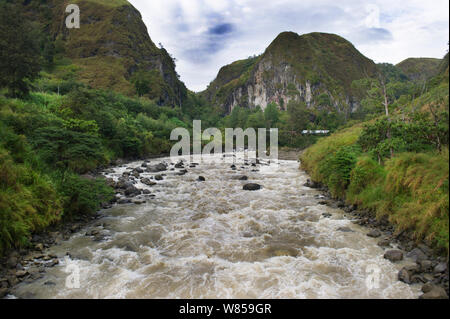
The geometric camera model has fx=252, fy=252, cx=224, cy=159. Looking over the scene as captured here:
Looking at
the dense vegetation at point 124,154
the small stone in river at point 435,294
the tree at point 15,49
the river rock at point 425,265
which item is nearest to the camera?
the small stone in river at point 435,294

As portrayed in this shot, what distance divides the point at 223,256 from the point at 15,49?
3004cm

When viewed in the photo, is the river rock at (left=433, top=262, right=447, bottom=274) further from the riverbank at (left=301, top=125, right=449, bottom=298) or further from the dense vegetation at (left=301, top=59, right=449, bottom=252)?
the dense vegetation at (left=301, top=59, right=449, bottom=252)

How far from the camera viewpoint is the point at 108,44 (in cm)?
9838

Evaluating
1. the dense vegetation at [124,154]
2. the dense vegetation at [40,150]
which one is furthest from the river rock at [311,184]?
the dense vegetation at [40,150]

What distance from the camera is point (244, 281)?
751cm

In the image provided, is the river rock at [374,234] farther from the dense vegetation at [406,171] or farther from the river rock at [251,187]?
the river rock at [251,187]

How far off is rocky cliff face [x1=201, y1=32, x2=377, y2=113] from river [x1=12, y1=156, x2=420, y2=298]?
118 meters

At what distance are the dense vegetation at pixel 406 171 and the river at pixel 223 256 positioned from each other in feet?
4.65

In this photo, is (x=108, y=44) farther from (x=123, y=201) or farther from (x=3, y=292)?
(x=3, y=292)

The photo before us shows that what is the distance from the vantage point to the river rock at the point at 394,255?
8.29 metres

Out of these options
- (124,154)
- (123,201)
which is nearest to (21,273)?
(123,201)

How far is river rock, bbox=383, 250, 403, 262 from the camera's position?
8.29 meters

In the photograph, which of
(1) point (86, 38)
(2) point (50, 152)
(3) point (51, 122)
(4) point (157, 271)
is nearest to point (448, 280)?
(4) point (157, 271)

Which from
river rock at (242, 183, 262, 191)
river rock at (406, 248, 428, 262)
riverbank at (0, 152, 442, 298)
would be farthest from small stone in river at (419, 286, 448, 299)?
river rock at (242, 183, 262, 191)
